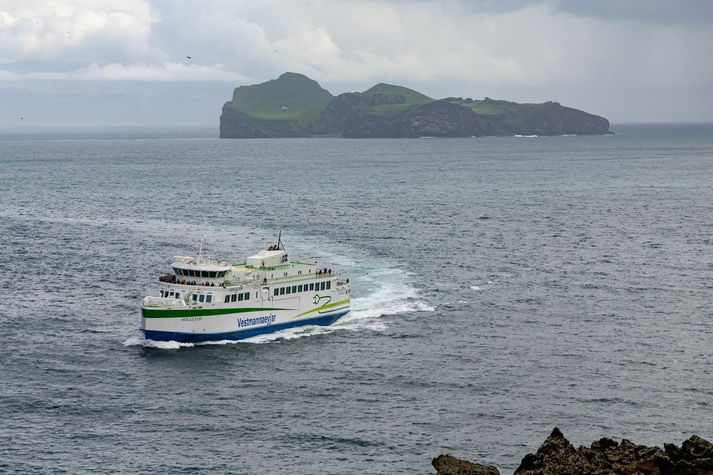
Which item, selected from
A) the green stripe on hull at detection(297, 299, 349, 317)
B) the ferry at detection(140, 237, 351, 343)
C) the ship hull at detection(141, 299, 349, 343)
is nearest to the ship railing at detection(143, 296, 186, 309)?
the ferry at detection(140, 237, 351, 343)

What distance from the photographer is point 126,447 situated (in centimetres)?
6700

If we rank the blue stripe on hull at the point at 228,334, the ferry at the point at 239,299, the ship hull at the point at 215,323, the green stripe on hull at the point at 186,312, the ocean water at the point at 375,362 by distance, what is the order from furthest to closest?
1. the ferry at the point at 239,299
2. the blue stripe on hull at the point at 228,334
3. the ship hull at the point at 215,323
4. the green stripe on hull at the point at 186,312
5. the ocean water at the point at 375,362

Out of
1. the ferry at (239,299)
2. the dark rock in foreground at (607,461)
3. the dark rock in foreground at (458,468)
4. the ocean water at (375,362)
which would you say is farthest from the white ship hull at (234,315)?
the dark rock in foreground at (458,468)

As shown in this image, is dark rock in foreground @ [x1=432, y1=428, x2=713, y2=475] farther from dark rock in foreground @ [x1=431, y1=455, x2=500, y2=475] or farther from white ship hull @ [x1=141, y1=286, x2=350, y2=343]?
white ship hull @ [x1=141, y1=286, x2=350, y2=343]

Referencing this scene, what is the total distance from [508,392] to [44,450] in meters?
35.3

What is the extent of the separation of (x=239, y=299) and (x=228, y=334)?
3684 millimetres

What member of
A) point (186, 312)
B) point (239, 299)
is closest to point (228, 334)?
point (239, 299)

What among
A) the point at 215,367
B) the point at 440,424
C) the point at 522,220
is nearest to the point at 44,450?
the point at 215,367

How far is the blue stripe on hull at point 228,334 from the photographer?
91312 millimetres

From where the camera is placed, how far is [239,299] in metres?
96.2

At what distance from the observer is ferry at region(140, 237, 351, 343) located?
9225 centimetres

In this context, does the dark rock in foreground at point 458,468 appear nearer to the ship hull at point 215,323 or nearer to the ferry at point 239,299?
the ship hull at point 215,323

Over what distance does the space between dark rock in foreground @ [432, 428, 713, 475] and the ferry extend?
4444cm

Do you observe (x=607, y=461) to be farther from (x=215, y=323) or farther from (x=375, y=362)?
(x=215, y=323)
